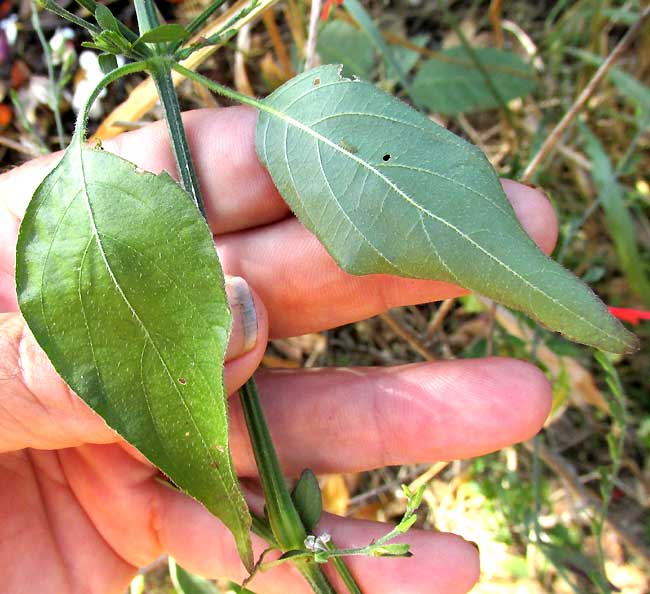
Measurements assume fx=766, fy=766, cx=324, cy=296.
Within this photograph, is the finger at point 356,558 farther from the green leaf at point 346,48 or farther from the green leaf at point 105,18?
the green leaf at point 346,48

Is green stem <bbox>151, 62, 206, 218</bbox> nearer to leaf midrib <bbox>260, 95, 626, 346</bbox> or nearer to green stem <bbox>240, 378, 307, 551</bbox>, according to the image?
leaf midrib <bbox>260, 95, 626, 346</bbox>

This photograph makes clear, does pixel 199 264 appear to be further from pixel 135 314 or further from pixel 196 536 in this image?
pixel 196 536

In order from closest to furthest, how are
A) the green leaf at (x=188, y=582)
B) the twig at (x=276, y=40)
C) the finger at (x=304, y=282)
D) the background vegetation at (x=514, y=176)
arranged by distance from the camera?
the finger at (x=304, y=282)
the green leaf at (x=188, y=582)
the background vegetation at (x=514, y=176)
the twig at (x=276, y=40)

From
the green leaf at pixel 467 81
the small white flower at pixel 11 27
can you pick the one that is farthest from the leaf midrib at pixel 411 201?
the small white flower at pixel 11 27

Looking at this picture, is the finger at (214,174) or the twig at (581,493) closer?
the finger at (214,174)

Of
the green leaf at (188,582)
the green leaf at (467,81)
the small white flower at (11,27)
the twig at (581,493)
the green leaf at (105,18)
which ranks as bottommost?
the twig at (581,493)

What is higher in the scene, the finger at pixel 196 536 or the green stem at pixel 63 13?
the green stem at pixel 63 13

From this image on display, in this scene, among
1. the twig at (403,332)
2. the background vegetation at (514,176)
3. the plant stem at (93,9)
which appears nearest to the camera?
the plant stem at (93,9)

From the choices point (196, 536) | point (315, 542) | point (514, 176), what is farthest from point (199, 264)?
point (514, 176)
